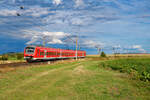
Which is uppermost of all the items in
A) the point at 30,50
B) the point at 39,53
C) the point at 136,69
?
the point at 30,50

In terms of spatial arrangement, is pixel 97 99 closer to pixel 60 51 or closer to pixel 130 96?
pixel 130 96

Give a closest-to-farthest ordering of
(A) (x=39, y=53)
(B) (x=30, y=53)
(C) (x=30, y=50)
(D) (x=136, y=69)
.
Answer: (D) (x=136, y=69) → (B) (x=30, y=53) → (C) (x=30, y=50) → (A) (x=39, y=53)

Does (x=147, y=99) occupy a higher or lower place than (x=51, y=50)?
lower

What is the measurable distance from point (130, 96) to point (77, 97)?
3.10 m

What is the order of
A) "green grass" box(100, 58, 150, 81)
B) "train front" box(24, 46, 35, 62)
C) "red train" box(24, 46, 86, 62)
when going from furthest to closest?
"red train" box(24, 46, 86, 62) → "train front" box(24, 46, 35, 62) → "green grass" box(100, 58, 150, 81)

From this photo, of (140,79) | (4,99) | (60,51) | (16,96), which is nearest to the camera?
(4,99)

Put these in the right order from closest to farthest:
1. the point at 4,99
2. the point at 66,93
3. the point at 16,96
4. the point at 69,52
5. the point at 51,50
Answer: the point at 4,99, the point at 16,96, the point at 66,93, the point at 51,50, the point at 69,52

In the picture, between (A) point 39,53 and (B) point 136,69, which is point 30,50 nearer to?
(A) point 39,53

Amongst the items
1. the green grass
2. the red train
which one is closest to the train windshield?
the red train

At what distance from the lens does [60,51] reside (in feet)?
149

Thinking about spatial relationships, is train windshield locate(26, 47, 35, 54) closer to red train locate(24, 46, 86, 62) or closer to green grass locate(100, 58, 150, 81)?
red train locate(24, 46, 86, 62)

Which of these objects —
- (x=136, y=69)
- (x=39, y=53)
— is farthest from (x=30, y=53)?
(x=136, y=69)

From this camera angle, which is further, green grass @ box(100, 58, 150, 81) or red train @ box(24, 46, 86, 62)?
red train @ box(24, 46, 86, 62)

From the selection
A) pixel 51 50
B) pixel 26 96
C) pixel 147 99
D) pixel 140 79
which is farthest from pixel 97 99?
pixel 51 50
